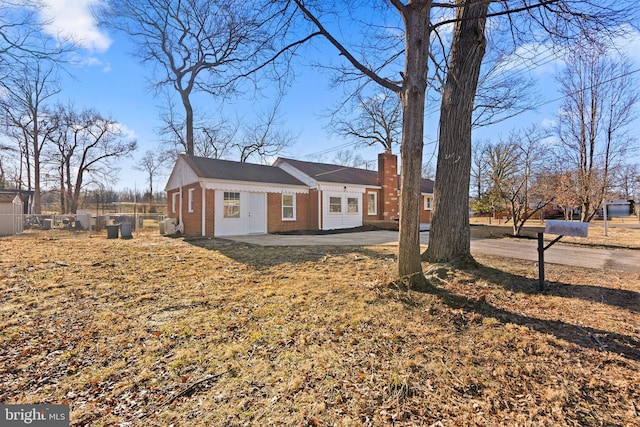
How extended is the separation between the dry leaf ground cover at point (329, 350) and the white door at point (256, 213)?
896 centimetres

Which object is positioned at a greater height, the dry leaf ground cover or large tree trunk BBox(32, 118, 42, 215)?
large tree trunk BBox(32, 118, 42, 215)

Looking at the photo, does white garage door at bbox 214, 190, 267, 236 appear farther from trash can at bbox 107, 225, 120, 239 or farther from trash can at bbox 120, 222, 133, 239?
trash can at bbox 107, 225, 120, 239

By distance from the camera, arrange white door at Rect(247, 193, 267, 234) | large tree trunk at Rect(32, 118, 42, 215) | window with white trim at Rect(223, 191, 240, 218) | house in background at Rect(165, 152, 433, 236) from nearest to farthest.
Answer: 1. house in background at Rect(165, 152, 433, 236)
2. window with white trim at Rect(223, 191, 240, 218)
3. white door at Rect(247, 193, 267, 234)
4. large tree trunk at Rect(32, 118, 42, 215)

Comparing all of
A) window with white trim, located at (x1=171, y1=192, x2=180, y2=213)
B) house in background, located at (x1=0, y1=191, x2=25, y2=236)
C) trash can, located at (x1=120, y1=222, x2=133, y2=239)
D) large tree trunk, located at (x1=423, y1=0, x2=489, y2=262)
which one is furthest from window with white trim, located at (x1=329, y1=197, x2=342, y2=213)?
house in background, located at (x1=0, y1=191, x2=25, y2=236)

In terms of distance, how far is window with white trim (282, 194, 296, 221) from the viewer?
1532cm

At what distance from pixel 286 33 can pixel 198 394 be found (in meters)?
5.88

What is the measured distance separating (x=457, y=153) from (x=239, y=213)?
415 inches

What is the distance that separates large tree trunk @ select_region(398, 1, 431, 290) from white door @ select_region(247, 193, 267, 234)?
35.2 ft

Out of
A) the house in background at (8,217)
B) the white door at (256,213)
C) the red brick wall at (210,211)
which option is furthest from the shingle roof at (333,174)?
the house in background at (8,217)

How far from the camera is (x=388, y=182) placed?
732 inches

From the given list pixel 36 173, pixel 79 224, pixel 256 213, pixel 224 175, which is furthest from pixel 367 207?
pixel 36 173

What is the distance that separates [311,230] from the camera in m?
15.7

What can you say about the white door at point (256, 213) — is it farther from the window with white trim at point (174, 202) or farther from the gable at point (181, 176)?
the window with white trim at point (174, 202)

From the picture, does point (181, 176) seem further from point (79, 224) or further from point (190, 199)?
point (79, 224)
